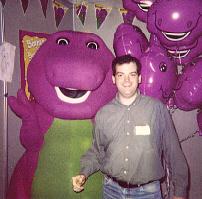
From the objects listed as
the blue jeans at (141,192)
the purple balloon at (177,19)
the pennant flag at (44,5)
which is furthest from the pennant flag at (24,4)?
the blue jeans at (141,192)

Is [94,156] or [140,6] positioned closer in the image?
[94,156]

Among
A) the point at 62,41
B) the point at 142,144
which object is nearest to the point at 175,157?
the point at 142,144

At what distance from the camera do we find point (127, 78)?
1.90m

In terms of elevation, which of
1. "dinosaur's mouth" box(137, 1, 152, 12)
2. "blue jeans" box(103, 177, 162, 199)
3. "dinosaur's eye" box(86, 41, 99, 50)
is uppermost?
"dinosaur's mouth" box(137, 1, 152, 12)

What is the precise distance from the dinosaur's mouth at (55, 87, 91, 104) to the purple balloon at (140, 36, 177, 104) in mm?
408

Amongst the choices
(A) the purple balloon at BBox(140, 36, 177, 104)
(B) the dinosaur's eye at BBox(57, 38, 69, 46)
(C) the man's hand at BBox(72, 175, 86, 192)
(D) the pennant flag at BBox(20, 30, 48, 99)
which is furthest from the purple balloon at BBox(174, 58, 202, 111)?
(D) the pennant flag at BBox(20, 30, 48, 99)

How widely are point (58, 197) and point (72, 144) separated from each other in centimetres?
37

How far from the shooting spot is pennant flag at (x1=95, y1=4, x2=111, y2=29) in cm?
309

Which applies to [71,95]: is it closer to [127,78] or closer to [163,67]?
[127,78]

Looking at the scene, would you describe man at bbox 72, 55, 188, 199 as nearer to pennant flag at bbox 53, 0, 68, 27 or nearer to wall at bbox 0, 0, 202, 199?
wall at bbox 0, 0, 202, 199

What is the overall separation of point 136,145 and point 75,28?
1.69m

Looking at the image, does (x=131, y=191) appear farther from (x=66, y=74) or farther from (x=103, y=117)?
(x=66, y=74)

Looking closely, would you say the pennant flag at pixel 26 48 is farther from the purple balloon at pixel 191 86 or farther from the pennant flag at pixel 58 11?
the purple balloon at pixel 191 86

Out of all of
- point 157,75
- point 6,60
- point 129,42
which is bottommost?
point 157,75
